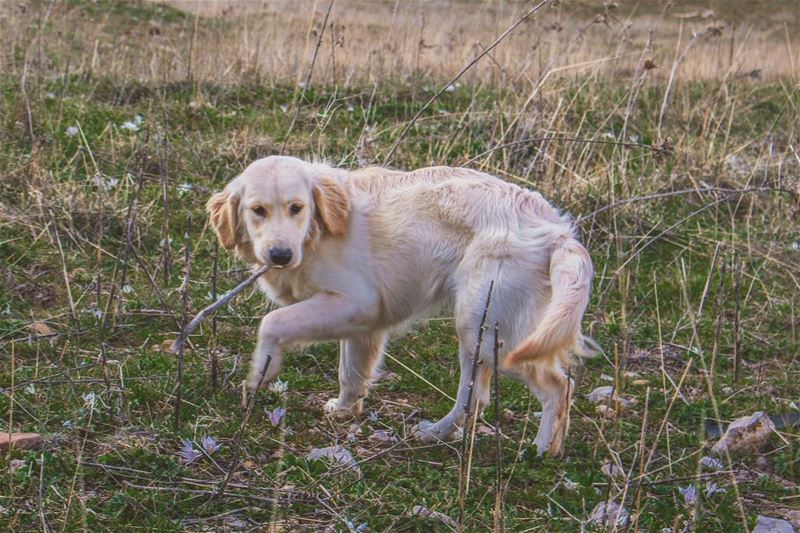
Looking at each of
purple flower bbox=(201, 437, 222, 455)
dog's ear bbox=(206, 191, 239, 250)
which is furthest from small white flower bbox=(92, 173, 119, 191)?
purple flower bbox=(201, 437, 222, 455)

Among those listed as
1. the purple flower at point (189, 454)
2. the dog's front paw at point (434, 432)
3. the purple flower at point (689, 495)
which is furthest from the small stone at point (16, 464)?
the purple flower at point (689, 495)

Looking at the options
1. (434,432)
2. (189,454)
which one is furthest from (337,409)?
(189,454)

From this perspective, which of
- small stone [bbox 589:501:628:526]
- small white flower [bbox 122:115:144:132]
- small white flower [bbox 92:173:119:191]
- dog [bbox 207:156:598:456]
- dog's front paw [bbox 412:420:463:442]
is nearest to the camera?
small stone [bbox 589:501:628:526]

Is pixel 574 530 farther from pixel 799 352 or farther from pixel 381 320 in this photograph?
→ pixel 799 352

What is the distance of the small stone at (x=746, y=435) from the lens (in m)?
4.12

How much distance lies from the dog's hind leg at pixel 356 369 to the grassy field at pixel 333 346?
4.1 inches

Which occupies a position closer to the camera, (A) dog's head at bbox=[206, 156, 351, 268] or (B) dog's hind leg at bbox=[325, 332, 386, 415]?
(A) dog's head at bbox=[206, 156, 351, 268]

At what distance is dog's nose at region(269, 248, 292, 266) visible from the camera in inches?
155

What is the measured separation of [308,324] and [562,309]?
3.43 ft

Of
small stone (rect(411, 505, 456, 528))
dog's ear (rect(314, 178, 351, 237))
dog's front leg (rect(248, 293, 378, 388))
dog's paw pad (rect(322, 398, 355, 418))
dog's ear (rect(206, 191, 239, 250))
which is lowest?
dog's paw pad (rect(322, 398, 355, 418))

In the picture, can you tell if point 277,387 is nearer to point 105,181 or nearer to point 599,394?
point 599,394

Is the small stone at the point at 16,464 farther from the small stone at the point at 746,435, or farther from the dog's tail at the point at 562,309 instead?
the small stone at the point at 746,435

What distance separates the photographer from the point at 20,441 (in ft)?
11.8

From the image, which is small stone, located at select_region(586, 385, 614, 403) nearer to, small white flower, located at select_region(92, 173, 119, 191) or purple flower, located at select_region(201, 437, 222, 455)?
purple flower, located at select_region(201, 437, 222, 455)
